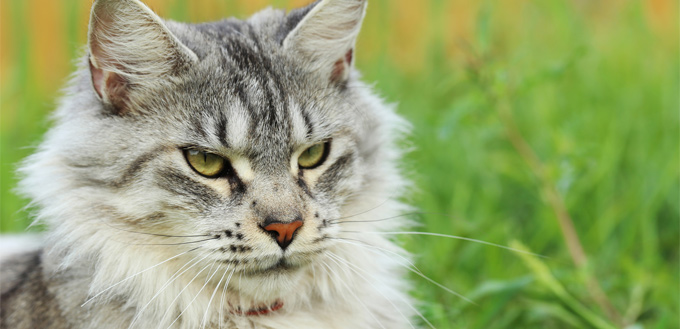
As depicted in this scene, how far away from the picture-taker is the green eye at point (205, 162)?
2.38m

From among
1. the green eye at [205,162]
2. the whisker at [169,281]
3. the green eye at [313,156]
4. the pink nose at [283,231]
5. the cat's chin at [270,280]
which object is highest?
the green eye at [313,156]

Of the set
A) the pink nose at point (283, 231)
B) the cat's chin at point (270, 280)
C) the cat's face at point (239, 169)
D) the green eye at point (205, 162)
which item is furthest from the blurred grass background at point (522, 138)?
the pink nose at point (283, 231)

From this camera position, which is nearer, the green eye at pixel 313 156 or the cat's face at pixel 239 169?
the cat's face at pixel 239 169

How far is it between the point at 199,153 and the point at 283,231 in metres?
0.43

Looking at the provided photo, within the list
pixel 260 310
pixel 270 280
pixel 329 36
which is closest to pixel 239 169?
pixel 270 280

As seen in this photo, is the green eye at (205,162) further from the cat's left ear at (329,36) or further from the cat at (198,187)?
the cat's left ear at (329,36)

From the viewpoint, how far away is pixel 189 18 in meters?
6.41

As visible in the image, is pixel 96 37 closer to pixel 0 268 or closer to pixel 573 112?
pixel 0 268

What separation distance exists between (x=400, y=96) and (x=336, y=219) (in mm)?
4124

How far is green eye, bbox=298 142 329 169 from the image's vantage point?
2529 mm

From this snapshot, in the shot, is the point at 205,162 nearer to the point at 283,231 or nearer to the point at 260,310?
the point at 283,231

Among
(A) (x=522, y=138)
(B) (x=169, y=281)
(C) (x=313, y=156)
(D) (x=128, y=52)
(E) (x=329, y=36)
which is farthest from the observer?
(A) (x=522, y=138)

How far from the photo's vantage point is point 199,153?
2385mm

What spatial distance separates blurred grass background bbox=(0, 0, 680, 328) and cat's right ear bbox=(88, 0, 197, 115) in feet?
0.76
